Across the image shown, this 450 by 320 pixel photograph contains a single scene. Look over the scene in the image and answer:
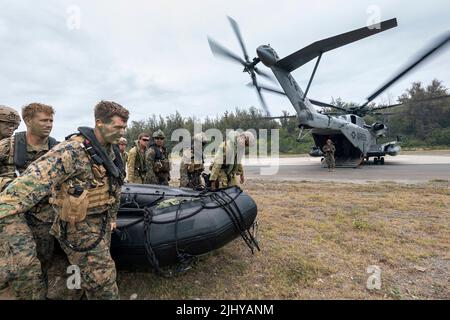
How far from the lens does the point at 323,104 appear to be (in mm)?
12734

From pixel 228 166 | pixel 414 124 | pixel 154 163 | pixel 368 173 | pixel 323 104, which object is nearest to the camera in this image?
pixel 228 166

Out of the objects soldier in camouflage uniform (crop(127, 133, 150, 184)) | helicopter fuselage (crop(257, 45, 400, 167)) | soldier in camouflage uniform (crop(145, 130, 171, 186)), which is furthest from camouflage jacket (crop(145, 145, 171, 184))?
helicopter fuselage (crop(257, 45, 400, 167))

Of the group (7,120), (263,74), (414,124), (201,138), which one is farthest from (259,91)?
(414,124)

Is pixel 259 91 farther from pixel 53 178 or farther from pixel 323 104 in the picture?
pixel 53 178

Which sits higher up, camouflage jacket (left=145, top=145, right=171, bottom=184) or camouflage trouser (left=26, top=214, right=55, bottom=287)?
camouflage jacket (left=145, top=145, right=171, bottom=184)

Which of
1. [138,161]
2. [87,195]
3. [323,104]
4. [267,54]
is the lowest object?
[87,195]

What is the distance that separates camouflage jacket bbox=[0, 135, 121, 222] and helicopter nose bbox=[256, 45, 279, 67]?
8760 mm

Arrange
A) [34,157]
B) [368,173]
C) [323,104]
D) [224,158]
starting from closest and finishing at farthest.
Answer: [34,157] < [224,158] < [368,173] < [323,104]

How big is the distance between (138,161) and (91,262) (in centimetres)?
338

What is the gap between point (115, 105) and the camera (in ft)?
6.50

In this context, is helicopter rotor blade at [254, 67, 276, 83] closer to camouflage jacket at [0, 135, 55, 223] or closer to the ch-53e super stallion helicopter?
the ch-53e super stallion helicopter

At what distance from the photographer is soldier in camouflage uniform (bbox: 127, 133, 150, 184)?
5059mm

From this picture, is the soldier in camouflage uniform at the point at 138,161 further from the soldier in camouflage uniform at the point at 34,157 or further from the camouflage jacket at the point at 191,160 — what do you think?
the soldier in camouflage uniform at the point at 34,157
